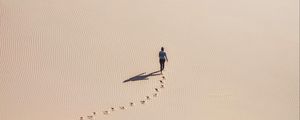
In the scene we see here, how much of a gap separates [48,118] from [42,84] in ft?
4.81

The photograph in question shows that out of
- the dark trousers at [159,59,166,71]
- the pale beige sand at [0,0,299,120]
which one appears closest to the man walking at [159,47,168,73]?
the dark trousers at [159,59,166,71]

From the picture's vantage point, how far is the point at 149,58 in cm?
1327

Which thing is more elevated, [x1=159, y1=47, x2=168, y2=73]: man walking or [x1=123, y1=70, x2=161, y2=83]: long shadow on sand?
[x1=159, y1=47, x2=168, y2=73]: man walking

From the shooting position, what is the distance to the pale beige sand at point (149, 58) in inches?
435

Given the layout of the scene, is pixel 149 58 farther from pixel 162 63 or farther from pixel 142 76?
pixel 142 76

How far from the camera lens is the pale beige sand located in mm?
11039

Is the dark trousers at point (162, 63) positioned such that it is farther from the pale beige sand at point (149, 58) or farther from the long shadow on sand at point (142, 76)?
the pale beige sand at point (149, 58)

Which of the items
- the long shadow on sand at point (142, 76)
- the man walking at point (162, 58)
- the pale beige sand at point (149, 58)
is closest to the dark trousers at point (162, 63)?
the man walking at point (162, 58)

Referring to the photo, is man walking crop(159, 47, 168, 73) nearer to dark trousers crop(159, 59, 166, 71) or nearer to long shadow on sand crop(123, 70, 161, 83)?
dark trousers crop(159, 59, 166, 71)

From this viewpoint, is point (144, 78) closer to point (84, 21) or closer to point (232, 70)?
point (232, 70)

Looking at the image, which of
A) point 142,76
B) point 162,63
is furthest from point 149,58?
point 142,76

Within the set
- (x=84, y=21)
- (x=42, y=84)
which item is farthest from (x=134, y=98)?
(x=84, y=21)

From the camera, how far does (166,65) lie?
12.9 meters

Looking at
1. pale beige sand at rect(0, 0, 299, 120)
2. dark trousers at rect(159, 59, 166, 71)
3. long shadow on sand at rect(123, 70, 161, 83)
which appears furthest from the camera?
dark trousers at rect(159, 59, 166, 71)
